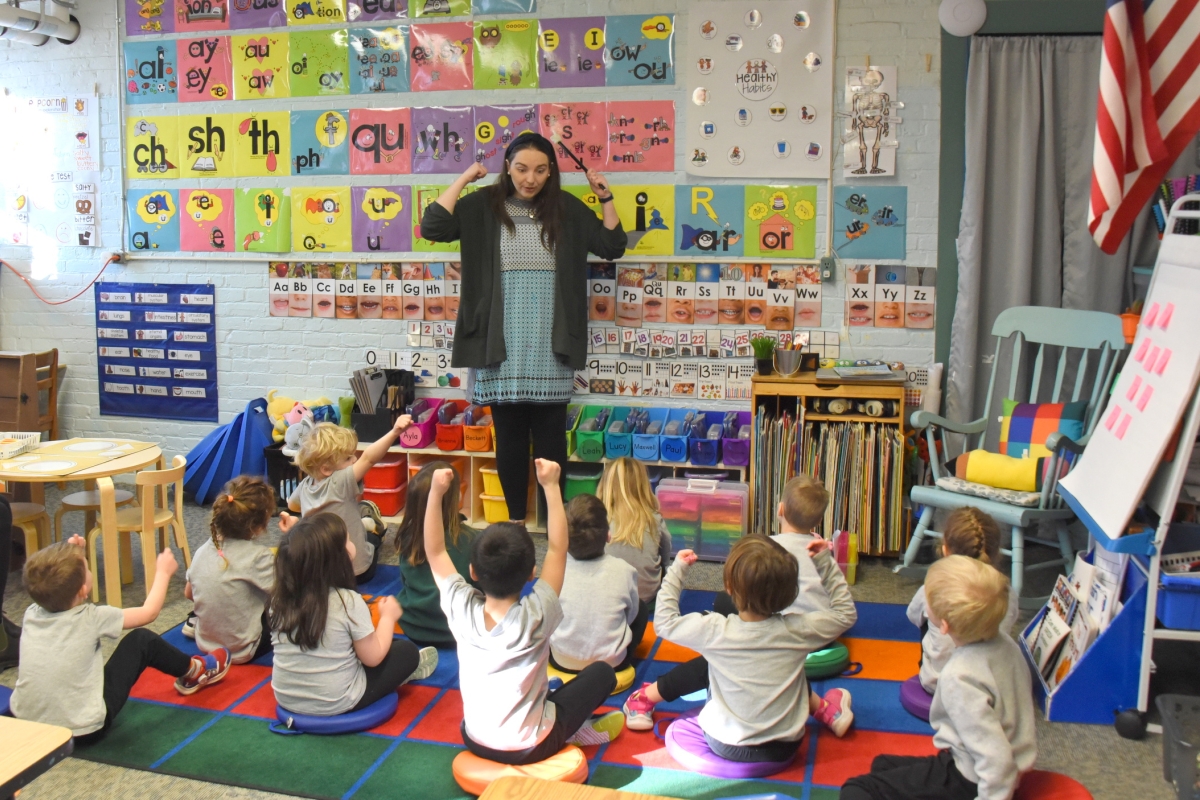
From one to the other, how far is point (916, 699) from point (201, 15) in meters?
4.70

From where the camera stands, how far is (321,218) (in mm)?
5180

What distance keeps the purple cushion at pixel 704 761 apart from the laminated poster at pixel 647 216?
2643 mm

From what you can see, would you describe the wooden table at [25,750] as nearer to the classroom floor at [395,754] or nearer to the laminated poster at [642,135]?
the classroom floor at [395,754]

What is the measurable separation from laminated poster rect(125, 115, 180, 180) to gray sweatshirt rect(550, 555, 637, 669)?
12.0 ft

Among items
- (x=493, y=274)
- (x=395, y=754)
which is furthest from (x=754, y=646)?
(x=493, y=274)

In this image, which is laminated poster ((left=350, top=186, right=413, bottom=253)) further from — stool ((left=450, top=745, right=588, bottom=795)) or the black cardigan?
stool ((left=450, top=745, right=588, bottom=795))

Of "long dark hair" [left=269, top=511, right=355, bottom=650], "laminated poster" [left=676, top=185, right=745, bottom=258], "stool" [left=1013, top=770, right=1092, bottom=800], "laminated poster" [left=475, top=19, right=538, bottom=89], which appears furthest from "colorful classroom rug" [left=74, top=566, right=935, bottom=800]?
"laminated poster" [left=475, top=19, right=538, bottom=89]

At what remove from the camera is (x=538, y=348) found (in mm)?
4414

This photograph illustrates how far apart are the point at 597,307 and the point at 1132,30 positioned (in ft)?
8.42

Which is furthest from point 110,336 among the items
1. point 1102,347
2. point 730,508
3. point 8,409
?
point 1102,347

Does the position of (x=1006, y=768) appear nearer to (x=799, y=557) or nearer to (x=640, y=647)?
(x=799, y=557)

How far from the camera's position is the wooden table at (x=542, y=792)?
5.36 ft

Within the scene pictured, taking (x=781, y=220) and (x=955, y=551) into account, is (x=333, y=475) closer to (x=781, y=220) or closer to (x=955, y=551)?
(x=955, y=551)

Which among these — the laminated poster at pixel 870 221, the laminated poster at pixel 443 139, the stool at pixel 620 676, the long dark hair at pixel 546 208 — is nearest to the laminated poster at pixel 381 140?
the laminated poster at pixel 443 139
